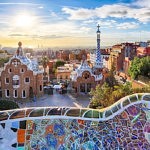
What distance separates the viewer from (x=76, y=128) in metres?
6.15

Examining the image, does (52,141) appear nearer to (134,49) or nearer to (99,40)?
(99,40)

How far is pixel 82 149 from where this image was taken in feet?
20.1

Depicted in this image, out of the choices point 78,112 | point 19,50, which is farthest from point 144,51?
point 78,112

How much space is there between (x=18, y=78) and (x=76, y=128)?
1501cm

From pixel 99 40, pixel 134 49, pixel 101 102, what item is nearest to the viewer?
pixel 101 102

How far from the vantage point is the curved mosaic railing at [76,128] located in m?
6.09

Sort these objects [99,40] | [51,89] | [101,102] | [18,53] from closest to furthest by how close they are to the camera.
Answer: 1. [101,102]
2. [18,53]
3. [51,89]
4. [99,40]

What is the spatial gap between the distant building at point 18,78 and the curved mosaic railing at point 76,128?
48.0ft

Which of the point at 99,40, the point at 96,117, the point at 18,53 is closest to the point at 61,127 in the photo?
the point at 96,117

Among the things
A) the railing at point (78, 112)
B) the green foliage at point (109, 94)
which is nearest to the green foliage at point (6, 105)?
the green foliage at point (109, 94)

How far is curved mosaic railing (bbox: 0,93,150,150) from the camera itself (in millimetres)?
6094

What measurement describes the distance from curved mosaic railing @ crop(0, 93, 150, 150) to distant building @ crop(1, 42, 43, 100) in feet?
48.0

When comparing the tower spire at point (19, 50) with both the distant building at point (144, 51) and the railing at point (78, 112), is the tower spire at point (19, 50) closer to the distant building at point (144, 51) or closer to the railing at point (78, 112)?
the railing at point (78, 112)

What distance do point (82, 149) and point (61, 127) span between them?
60cm
